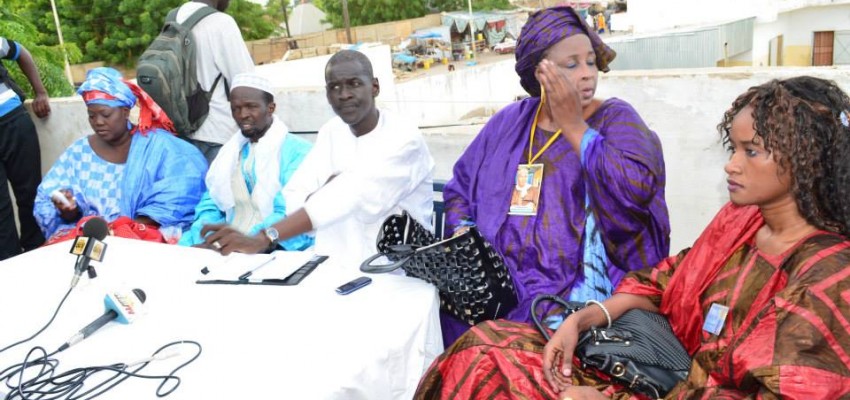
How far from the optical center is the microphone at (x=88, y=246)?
7.50ft

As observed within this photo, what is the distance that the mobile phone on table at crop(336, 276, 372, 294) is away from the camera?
211cm

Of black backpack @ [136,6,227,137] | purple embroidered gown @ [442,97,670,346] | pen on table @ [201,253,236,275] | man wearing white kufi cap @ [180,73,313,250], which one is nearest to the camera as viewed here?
purple embroidered gown @ [442,97,670,346]

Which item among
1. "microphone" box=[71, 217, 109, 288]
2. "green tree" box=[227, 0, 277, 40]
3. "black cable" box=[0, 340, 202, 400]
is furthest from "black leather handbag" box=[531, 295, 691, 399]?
"green tree" box=[227, 0, 277, 40]

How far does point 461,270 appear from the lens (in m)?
2.06

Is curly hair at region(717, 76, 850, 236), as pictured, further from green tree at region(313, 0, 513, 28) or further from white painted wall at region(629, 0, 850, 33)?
green tree at region(313, 0, 513, 28)

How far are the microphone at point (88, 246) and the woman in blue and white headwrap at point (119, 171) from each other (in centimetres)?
127

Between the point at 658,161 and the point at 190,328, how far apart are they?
1.53 metres

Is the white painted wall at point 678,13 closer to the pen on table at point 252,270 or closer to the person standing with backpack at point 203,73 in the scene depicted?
the person standing with backpack at point 203,73

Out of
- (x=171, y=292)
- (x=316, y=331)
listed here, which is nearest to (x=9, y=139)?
(x=171, y=292)

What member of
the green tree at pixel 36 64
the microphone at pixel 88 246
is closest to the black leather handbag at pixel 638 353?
the microphone at pixel 88 246

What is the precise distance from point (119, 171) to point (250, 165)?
2.87 ft

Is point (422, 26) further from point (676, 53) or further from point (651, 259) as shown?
point (651, 259)

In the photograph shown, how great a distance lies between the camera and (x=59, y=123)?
5742mm

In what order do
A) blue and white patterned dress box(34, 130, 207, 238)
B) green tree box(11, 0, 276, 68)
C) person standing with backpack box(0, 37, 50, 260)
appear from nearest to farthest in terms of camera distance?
blue and white patterned dress box(34, 130, 207, 238) < person standing with backpack box(0, 37, 50, 260) < green tree box(11, 0, 276, 68)
